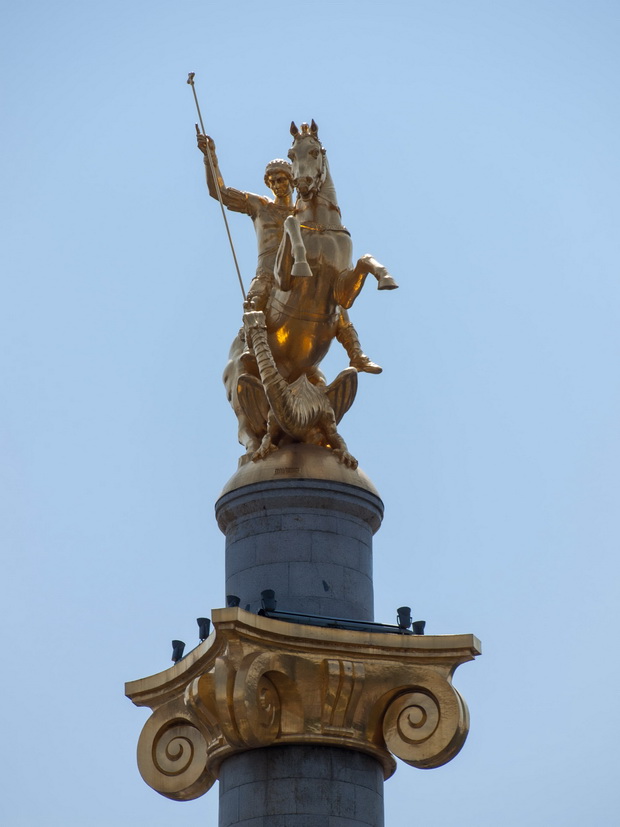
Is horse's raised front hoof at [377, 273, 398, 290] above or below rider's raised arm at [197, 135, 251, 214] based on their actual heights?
below

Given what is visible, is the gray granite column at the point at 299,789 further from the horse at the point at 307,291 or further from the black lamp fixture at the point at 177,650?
the horse at the point at 307,291

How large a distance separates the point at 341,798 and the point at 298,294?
7.68 m

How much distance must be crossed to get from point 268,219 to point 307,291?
6.51ft

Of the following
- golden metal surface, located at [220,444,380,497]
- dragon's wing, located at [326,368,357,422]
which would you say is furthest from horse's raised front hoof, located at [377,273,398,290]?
golden metal surface, located at [220,444,380,497]

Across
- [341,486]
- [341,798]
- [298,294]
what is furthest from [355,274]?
[341,798]

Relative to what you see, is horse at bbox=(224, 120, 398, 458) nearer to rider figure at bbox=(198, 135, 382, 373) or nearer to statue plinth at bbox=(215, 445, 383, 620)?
rider figure at bbox=(198, 135, 382, 373)

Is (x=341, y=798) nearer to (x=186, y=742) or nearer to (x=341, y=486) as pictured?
(x=186, y=742)

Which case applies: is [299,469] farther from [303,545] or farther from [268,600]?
[268,600]

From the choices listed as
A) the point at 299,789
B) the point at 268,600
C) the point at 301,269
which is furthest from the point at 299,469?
the point at 299,789

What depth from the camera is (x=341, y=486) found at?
22.8 metres

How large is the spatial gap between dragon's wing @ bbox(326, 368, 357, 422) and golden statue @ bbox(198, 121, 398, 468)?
15 mm

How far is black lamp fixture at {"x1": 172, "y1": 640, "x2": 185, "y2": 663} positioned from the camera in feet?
73.0

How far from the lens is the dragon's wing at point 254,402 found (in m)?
23.8

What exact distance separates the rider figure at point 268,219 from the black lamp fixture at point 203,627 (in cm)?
474
